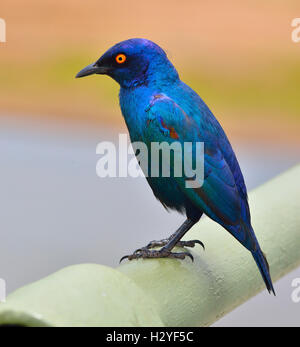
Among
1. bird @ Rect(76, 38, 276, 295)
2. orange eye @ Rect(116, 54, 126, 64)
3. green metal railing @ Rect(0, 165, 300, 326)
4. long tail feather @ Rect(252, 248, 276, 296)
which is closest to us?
green metal railing @ Rect(0, 165, 300, 326)

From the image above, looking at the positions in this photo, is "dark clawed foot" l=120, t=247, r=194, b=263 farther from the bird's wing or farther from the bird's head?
the bird's head

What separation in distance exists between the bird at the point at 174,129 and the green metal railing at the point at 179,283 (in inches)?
1.9

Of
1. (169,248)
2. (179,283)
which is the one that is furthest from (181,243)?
(179,283)

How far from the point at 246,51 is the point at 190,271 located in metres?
5.24

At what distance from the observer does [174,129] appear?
5.06 ft

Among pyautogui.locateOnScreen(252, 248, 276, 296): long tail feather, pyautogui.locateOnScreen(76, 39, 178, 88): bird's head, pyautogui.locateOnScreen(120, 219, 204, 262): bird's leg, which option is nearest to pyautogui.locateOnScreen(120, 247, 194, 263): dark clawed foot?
pyautogui.locateOnScreen(120, 219, 204, 262): bird's leg

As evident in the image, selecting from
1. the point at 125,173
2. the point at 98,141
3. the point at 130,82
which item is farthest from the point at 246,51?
the point at 130,82

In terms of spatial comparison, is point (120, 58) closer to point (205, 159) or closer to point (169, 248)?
point (205, 159)

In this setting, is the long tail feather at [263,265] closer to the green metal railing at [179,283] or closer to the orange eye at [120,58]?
the green metal railing at [179,283]

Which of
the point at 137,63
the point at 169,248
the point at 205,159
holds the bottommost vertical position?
the point at 169,248

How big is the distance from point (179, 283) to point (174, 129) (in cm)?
43

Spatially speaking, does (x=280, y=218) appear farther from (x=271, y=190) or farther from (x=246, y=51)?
(x=246, y=51)

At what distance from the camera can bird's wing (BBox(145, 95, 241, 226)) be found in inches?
60.7

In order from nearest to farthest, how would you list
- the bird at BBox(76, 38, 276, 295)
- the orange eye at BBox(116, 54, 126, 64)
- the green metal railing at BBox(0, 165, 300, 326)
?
1. the green metal railing at BBox(0, 165, 300, 326)
2. the bird at BBox(76, 38, 276, 295)
3. the orange eye at BBox(116, 54, 126, 64)
